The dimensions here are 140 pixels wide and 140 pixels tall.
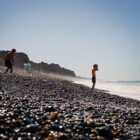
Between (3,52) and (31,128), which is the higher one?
(3,52)

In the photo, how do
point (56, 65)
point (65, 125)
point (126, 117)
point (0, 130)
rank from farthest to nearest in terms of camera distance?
point (56, 65)
point (126, 117)
point (65, 125)
point (0, 130)

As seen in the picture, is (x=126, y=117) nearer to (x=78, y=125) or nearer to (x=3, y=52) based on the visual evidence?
(x=78, y=125)

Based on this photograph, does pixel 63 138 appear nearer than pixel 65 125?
Yes

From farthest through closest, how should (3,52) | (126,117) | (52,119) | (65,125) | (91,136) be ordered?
1. (3,52)
2. (126,117)
3. (52,119)
4. (65,125)
5. (91,136)

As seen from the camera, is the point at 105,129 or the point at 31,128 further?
the point at 105,129

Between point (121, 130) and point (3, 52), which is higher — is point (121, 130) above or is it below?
below

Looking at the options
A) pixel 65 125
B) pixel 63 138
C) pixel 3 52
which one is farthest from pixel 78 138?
pixel 3 52

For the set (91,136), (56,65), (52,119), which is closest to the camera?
(91,136)

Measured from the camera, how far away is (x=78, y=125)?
490 centimetres

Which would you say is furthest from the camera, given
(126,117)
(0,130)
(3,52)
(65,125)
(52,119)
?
(3,52)

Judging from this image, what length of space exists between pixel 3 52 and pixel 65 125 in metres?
89.1

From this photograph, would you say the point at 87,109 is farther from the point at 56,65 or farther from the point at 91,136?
the point at 56,65

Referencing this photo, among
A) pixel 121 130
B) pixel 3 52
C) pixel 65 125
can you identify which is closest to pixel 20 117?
pixel 65 125

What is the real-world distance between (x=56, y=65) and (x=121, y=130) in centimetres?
14639
